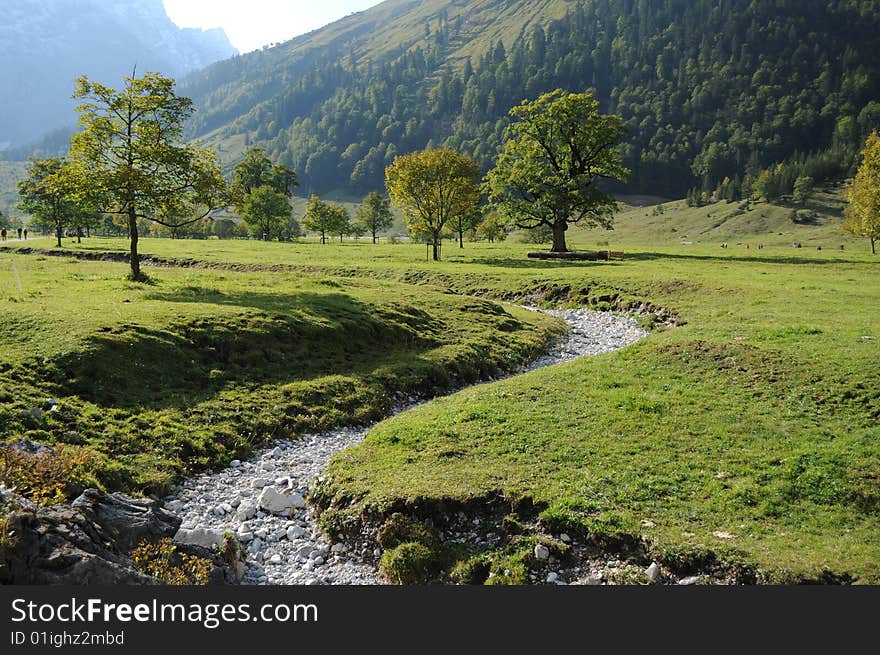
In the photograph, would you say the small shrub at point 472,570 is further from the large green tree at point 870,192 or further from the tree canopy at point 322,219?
the tree canopy at point 322,219

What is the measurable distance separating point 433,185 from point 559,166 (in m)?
17.5

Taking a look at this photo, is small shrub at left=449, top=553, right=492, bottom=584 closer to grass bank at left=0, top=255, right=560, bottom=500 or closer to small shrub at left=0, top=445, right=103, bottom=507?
small shrub at left=0, top=445, right=103, bottom=507

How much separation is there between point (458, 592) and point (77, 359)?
54.6ft

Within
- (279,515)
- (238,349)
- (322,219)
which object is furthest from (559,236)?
(279,515)

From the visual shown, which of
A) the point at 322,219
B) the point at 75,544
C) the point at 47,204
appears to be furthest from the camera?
the point at 322,219

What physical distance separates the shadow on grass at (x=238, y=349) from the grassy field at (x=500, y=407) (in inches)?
3.9

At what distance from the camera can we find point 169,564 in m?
10.9

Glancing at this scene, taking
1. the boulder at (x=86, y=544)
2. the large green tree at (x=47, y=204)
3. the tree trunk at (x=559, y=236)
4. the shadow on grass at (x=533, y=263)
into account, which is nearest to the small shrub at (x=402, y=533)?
the boulder at (x=86, y=544)

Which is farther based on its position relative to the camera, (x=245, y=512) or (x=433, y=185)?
(x=433, y=185)

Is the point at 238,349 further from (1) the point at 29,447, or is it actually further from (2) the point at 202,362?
(1) the point at 29,447

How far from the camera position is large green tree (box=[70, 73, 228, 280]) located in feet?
111

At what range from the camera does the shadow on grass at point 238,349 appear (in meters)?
19.3

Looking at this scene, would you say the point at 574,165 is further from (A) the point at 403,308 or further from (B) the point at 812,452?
(B) the point at 812,452

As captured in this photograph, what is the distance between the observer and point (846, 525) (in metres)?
11.8
